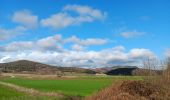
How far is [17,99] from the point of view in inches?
1500

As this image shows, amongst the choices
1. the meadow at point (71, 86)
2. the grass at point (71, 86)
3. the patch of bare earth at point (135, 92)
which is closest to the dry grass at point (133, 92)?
the patch of bare earth at point (135, 92)

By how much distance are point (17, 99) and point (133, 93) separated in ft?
65.9

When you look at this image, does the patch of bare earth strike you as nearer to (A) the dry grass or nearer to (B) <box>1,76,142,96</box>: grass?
(A) the dry grass

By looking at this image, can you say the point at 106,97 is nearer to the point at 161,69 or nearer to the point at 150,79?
the point at 150,79

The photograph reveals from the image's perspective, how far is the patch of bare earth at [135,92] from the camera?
65.5ft

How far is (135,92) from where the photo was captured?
20.5 meters

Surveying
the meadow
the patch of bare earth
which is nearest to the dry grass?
the patch of bare earth

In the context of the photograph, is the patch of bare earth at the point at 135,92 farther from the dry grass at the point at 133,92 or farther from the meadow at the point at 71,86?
the meadow at the point at 71,86

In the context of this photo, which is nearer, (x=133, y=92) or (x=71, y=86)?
(x=133, y=92)

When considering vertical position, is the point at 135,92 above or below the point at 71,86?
above

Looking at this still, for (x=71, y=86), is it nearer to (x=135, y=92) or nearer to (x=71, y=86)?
(x=71, y=86)

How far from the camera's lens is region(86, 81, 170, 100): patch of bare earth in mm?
19952

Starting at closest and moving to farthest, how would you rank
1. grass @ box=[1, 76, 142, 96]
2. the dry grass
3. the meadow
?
the dry grass < the meadow < grass @ box=[1, 76, 142, 96]

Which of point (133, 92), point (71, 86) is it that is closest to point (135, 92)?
point (133, 92)
